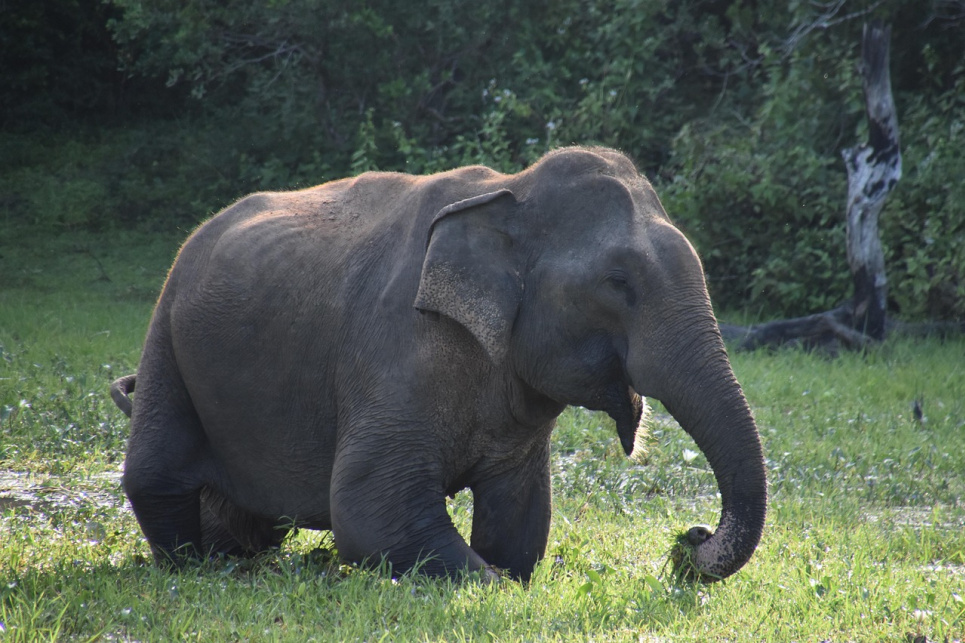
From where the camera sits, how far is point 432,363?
4352 mm

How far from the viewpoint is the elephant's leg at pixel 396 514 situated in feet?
14.2

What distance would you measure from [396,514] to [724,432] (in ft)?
3.88

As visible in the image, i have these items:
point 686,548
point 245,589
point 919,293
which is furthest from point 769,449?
point 919,293

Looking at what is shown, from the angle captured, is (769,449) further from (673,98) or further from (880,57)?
(673,98)

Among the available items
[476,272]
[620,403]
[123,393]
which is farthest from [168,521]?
[620,403]

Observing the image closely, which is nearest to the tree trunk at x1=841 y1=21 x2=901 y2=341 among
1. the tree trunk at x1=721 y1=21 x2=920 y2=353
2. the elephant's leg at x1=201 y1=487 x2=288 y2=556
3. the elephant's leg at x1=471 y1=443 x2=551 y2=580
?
the tree trunk at x1=721 y1=21 x2=920 y2=353

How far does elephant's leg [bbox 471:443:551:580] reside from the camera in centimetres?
471

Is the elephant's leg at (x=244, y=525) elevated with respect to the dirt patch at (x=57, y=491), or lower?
elevated

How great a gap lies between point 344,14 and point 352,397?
11.4 m

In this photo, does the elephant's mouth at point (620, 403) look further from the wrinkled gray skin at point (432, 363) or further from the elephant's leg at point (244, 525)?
the elephant's leg at point (244, 525)

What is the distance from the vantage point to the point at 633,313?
4164mm

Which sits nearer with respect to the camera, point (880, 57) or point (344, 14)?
point (880, 57)

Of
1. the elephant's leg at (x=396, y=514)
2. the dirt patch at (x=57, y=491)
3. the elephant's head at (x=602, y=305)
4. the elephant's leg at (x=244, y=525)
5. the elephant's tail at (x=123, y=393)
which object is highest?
Answer: the elephant's head at (x=602, y=305)

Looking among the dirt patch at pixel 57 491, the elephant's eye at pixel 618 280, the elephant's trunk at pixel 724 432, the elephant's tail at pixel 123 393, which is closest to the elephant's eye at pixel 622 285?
the elephant's eye at pixel 618 280
